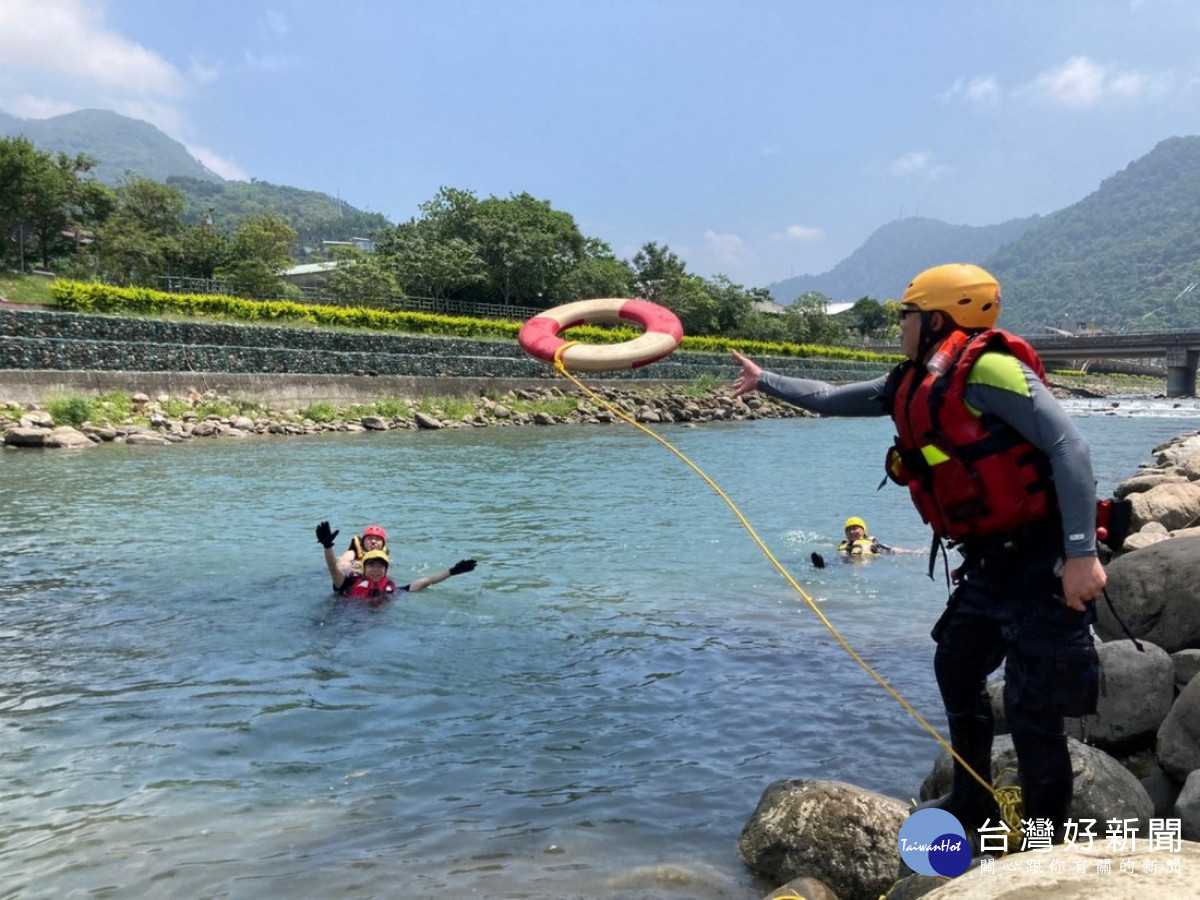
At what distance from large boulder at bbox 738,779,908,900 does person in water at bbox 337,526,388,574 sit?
5948 mm

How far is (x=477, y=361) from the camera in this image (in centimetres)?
4278

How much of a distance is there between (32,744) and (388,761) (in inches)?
90.8

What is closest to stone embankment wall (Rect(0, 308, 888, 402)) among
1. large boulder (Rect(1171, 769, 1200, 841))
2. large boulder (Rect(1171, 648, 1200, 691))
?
large boulder (Rect(1171, 648, 1200, 691))

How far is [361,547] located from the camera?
10.1m

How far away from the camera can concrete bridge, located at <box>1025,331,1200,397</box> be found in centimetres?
7350

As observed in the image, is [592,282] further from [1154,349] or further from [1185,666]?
[1185,666]

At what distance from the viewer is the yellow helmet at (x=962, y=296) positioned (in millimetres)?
3662

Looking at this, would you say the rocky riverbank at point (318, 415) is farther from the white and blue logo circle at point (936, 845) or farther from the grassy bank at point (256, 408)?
the white and blue logo circle at point (936, 845)

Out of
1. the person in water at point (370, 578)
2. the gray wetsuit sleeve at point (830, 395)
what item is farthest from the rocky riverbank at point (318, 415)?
the gray wetsuit sleeve at point (830, 395)

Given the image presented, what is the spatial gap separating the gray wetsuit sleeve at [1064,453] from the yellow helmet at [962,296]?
441 mm

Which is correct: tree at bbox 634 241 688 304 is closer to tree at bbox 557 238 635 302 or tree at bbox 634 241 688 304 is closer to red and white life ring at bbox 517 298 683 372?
tree at bbox 557 238 635 302

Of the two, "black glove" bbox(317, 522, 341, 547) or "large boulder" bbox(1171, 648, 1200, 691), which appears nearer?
"large boulder" bbox(1171, 648, 1200, 691)

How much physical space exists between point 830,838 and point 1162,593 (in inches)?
123

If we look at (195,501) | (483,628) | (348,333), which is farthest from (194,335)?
(483,628)
